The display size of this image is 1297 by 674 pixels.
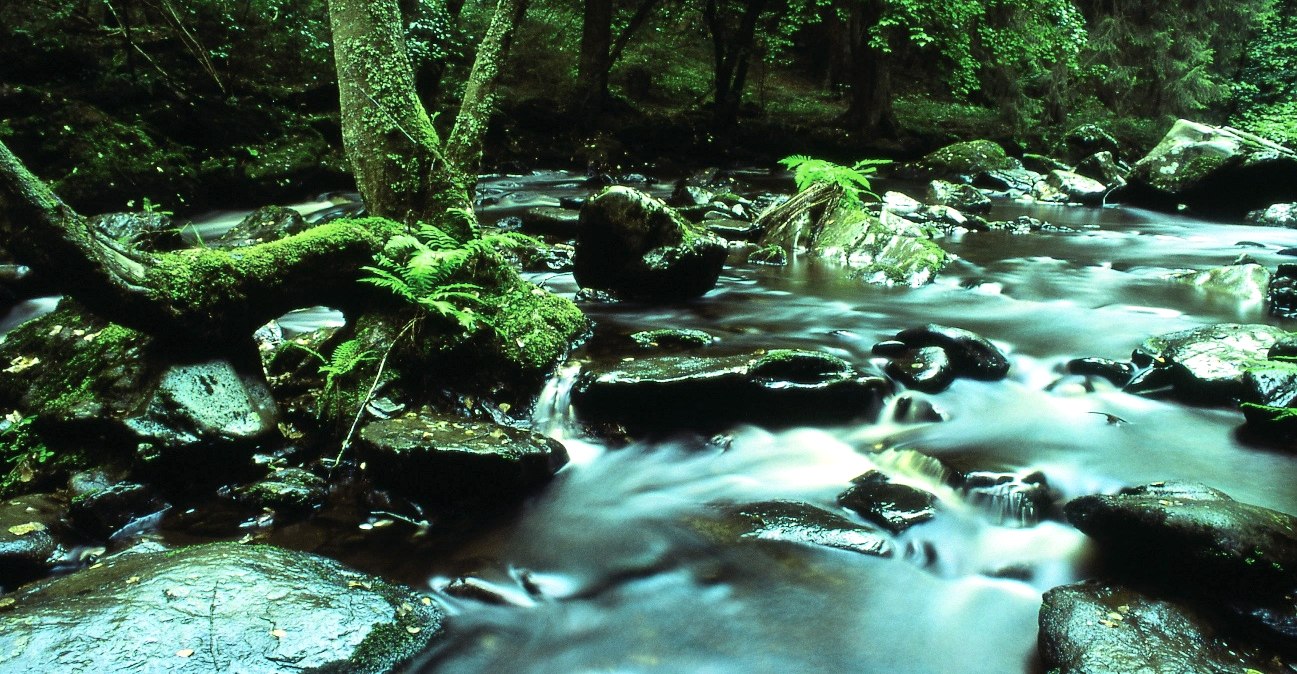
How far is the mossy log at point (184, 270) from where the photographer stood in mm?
3788

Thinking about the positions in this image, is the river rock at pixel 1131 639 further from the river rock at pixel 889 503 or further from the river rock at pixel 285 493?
the river rock at pixel 285 493

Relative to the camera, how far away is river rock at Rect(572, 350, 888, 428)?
5.26 metres

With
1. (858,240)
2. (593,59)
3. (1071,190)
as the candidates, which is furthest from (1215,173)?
(593,59)

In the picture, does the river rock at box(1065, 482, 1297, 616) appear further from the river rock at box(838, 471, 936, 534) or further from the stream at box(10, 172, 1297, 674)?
the river rock at box(838, 471, 936, 534)

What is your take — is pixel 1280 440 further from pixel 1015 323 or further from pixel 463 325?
pixel 463 325

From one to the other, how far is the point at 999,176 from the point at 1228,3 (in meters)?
19.4

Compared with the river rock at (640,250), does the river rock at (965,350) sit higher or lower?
lower

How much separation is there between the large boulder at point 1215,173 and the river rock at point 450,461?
53.5 feet

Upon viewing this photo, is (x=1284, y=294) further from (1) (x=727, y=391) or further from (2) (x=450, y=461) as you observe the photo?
(2) (x=450, y=461)

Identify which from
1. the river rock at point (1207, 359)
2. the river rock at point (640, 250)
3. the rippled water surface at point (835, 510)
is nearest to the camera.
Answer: the rippled water surface at point (835, 510)

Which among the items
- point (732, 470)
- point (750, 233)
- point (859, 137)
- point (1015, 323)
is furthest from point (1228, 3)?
point (732, 470)

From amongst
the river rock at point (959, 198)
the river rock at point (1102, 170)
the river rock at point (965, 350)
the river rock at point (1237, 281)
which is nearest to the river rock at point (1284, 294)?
the river rock at point (1237, 281)

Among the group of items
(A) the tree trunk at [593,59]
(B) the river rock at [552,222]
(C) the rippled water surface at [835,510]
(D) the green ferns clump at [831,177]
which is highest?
(A) the tree trunk at [593,59]

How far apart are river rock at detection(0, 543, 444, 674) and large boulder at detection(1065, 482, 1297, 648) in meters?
3.09
